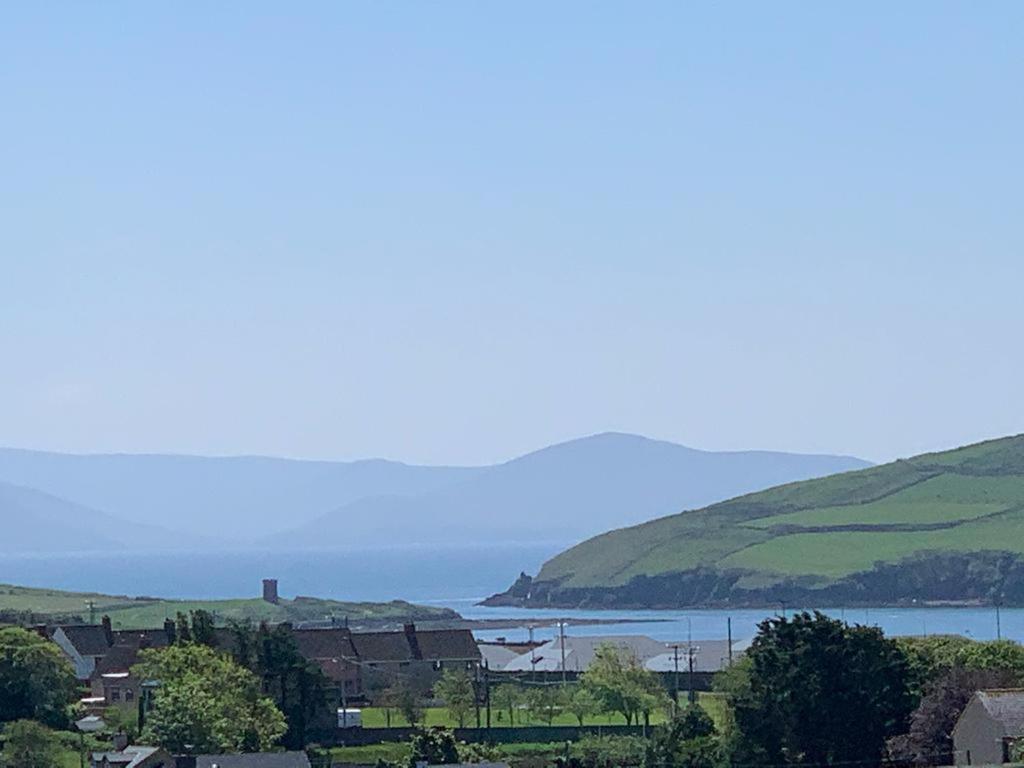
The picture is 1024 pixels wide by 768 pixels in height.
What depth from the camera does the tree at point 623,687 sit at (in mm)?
72875

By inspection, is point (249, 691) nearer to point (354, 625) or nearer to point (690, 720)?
point (690, 720)

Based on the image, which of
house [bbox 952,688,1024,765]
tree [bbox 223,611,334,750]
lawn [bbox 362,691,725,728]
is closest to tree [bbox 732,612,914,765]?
house [bbox 952,688,1024,765]

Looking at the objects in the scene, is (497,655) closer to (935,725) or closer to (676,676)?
(676,676)

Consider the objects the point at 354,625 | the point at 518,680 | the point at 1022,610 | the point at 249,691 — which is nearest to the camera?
the point at 249,691

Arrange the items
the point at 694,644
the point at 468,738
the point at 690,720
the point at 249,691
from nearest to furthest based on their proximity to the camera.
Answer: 1. the point at 690,720
2. the point at 249,691
3. the point at 468,738
4. the point at 694,644

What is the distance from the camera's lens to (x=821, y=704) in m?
49.0

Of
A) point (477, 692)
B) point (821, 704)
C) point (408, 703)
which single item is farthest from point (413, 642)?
point (821, 704)

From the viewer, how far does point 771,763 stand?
1916 inches

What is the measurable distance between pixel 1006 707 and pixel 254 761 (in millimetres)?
16697

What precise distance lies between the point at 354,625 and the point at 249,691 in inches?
4139

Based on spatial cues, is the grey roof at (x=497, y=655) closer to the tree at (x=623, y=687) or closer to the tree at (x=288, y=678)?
the tree at (x=623, y=687)

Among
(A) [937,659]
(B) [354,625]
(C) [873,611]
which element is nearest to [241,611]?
(B) [354,625]

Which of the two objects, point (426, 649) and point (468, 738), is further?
point (426, 649)

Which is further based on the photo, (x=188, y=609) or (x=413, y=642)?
(x=188, y=609)
